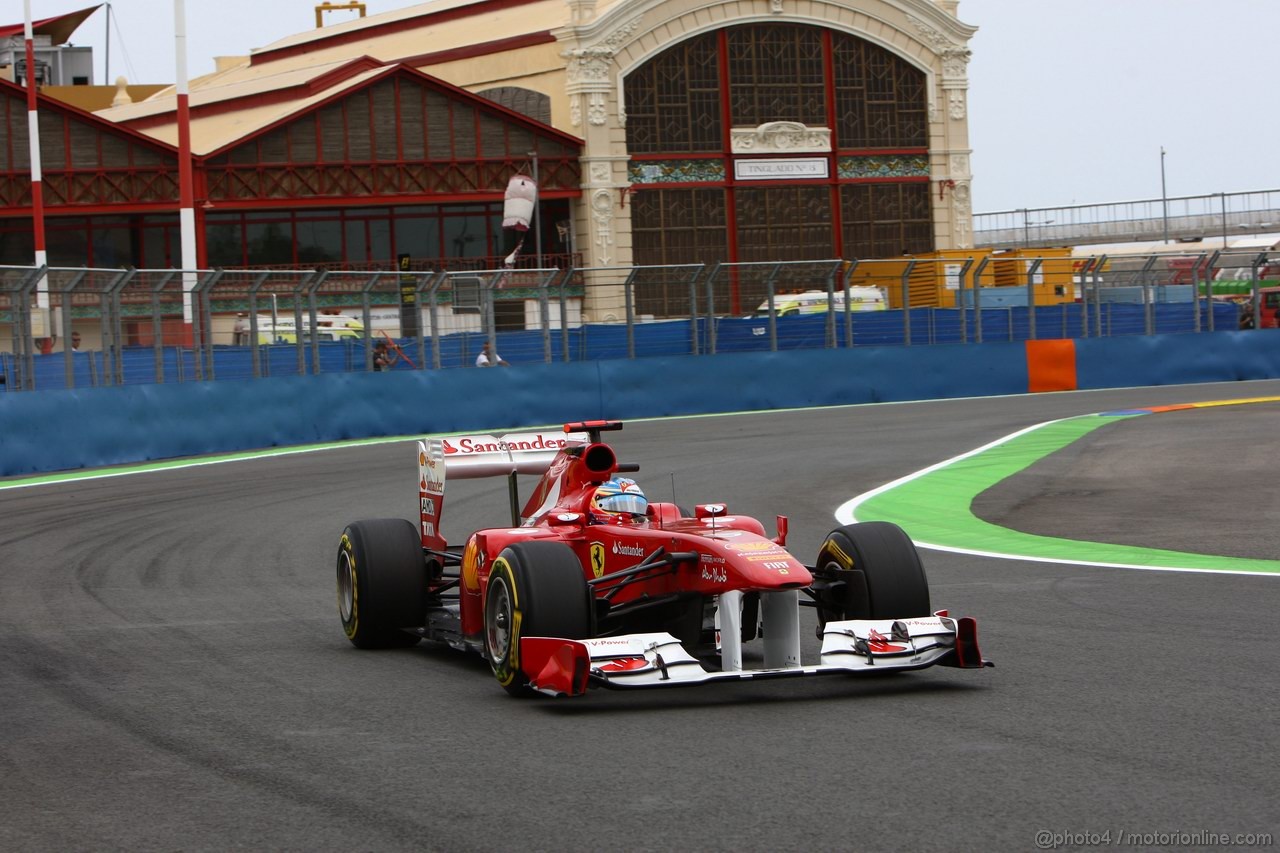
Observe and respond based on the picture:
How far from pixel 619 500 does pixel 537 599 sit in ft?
3.81

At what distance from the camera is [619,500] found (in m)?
8.36

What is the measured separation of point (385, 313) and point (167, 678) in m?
20.0

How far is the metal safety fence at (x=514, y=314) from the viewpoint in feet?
73.3

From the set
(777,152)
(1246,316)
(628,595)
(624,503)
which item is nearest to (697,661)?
(628,595)

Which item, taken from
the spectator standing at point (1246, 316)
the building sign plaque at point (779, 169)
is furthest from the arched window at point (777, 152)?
the spectator standing at point (1246, 316)

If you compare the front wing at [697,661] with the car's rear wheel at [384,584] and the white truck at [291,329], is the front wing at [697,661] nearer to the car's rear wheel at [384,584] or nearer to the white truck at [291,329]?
the car's rear wheel at [384,584]

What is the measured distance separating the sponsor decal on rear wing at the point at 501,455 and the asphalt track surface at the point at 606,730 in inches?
40.6

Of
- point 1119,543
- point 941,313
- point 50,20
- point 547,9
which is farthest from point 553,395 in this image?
point 50,20

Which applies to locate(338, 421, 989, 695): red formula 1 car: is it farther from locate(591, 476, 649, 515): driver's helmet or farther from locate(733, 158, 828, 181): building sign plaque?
locate(733, 158, 828, 181): building sign plaque

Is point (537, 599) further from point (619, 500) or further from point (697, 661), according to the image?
point (619, 500)

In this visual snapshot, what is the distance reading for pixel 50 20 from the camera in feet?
255

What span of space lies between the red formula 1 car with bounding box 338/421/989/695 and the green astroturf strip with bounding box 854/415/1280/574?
12.7 ft

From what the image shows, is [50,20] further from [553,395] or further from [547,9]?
[553,395]

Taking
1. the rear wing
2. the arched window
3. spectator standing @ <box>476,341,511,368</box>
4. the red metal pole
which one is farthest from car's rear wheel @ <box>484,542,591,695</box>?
the arched window
